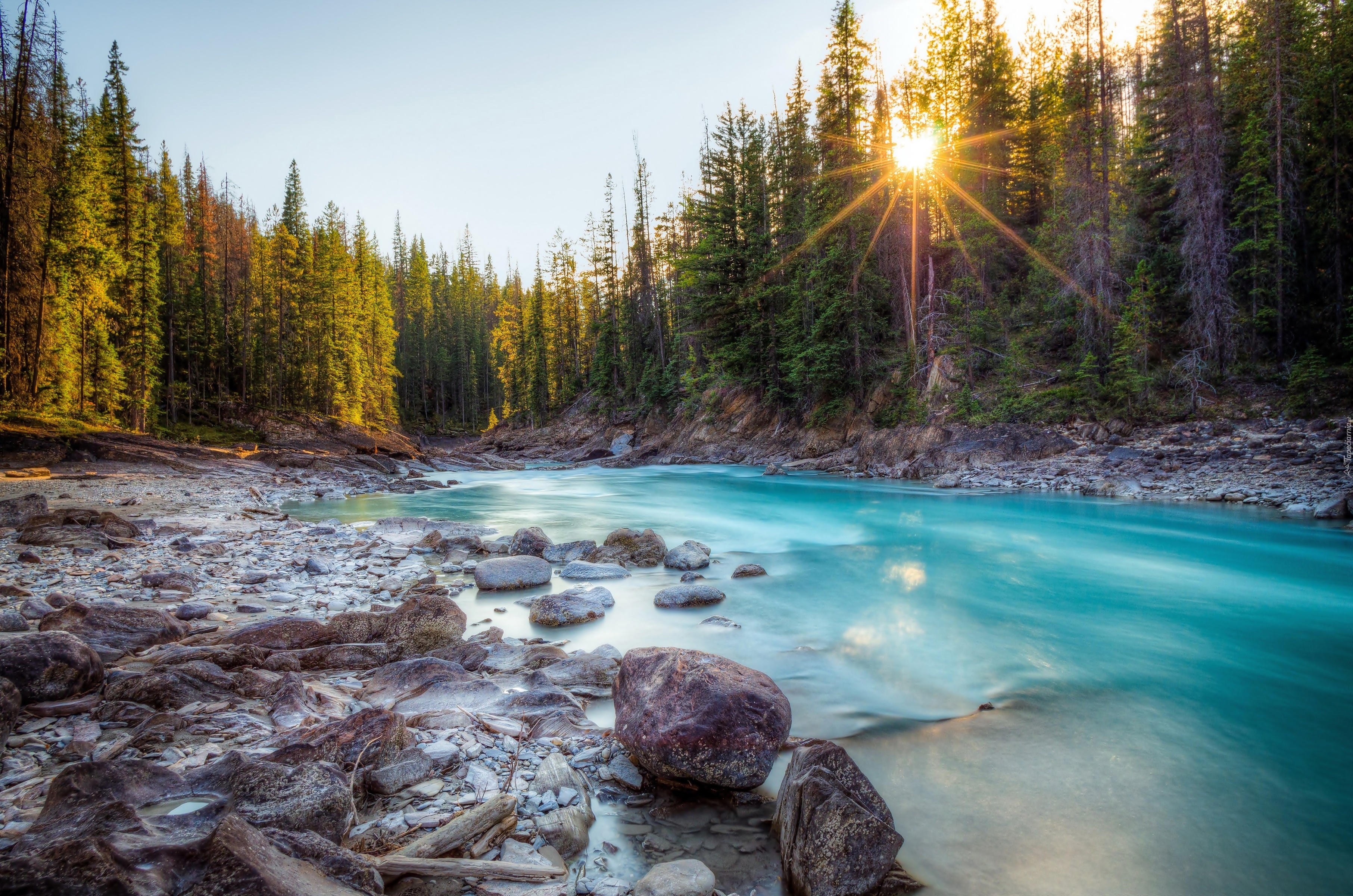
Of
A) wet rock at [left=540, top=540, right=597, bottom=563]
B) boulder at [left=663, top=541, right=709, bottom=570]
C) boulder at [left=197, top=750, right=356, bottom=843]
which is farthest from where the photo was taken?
wet rock at [left=540, top=540, right=597, bottom=563]

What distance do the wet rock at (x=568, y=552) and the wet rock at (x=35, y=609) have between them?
594cm

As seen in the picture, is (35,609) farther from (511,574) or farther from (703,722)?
(703,722)

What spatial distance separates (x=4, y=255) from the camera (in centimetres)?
2108

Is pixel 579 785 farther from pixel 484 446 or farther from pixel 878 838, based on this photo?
pixel 484 446

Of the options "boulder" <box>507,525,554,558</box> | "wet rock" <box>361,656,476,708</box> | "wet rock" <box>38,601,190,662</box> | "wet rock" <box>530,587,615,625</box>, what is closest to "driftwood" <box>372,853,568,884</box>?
"wet rock" <box>361,656,476,708</box>

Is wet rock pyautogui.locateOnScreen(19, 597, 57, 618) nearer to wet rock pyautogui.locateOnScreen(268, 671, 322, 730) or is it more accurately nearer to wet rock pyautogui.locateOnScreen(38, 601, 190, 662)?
wet rock pyautogui.locateOnScreen(38, 601, 190, 662)

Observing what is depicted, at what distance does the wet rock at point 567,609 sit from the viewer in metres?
6.90

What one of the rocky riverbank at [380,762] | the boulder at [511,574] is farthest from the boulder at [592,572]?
the rocky riverbank at [380,762]

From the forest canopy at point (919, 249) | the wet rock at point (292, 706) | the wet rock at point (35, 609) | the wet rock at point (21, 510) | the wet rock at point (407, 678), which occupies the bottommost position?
the wet rock at point (407, 678)

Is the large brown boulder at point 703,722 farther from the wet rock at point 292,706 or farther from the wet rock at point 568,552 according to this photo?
the wet rock at point 568,552

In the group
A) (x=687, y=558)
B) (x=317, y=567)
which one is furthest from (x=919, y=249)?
(x=317, y=567)

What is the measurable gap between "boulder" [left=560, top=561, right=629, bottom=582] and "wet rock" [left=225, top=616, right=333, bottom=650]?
375 centimetres

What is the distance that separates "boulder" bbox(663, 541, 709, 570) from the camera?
32.1 feet

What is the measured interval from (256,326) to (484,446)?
1885cm
